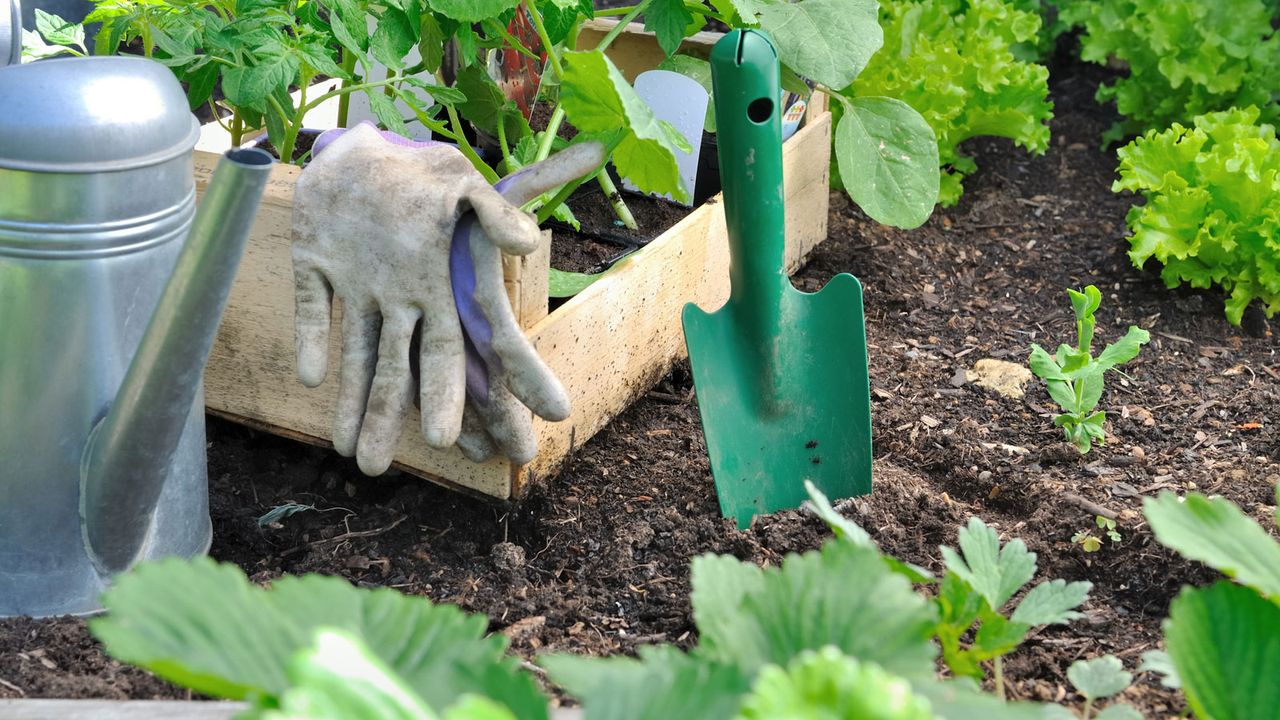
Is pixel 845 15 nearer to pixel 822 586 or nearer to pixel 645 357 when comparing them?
pixel 645 357

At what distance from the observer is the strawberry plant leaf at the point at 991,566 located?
959mm

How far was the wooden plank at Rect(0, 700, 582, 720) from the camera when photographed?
854 mm

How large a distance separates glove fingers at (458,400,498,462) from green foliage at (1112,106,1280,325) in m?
1.13

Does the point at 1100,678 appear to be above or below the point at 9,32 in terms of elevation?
below

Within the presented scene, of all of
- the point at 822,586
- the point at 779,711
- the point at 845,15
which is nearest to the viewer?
the point at 779,711

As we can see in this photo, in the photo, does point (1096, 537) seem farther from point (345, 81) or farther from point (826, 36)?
point (345, 81)

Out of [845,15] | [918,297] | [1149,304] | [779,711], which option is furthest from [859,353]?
[779,711]

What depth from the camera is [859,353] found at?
56.9 inches

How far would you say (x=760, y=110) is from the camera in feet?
4.16

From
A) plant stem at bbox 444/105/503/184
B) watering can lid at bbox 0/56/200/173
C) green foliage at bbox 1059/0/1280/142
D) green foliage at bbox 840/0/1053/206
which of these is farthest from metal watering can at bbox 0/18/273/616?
green foliage at bbox 1059/0/1280/142

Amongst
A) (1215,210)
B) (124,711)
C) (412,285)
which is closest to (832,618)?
(124,711)

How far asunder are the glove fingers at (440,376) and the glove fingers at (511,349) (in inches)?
1.6

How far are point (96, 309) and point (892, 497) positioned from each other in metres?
0.86

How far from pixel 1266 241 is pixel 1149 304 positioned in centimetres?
21
